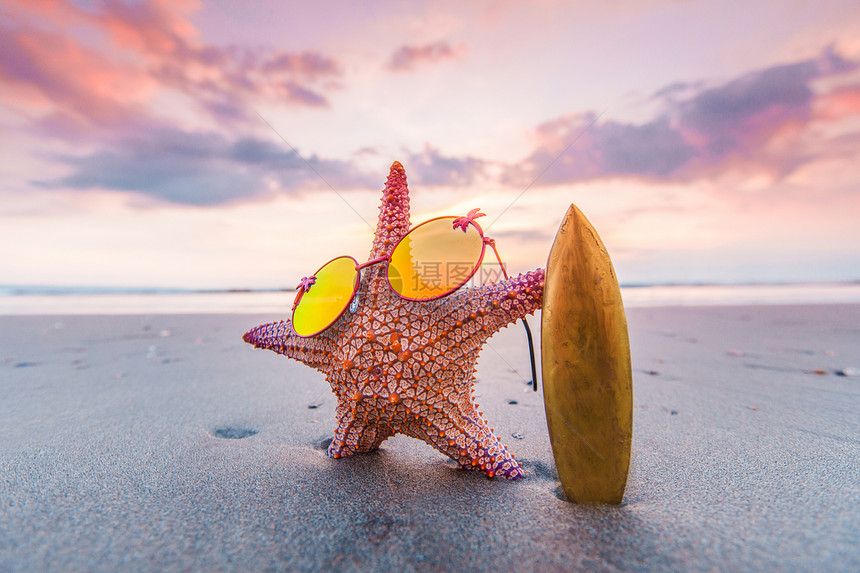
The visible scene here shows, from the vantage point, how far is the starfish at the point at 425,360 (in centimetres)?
212

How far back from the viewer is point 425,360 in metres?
2.12

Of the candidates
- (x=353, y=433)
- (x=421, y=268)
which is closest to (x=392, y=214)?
(x=421, y=268)

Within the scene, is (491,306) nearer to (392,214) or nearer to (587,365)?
(587,365)

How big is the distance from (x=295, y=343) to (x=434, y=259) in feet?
3.23

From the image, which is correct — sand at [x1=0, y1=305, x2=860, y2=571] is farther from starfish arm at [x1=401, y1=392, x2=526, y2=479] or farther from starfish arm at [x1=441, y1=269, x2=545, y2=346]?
starfish arm at [x1=441, y1=269, x2=545, y2=346]

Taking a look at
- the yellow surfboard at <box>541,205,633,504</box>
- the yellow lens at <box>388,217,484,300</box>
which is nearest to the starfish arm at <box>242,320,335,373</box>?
the yellow lens at <box>388,217,484,300</box>

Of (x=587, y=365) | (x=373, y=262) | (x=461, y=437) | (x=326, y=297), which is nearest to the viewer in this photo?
(x=587, y=365)

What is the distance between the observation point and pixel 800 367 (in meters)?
4.73

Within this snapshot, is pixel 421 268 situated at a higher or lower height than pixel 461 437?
higher

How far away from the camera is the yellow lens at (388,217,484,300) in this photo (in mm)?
2146

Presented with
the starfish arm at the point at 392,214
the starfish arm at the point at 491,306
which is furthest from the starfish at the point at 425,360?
the starfish arm at the point at 392,214

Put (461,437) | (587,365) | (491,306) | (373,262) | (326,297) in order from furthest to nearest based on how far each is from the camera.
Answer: (326,297)
(373,262)
(461,437)
(491,306)
(587,365)

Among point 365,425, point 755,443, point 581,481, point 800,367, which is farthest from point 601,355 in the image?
point 800,367

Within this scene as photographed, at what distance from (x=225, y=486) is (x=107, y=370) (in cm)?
377
